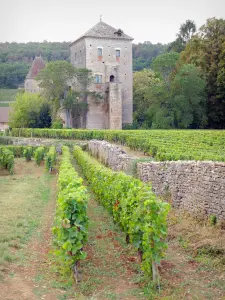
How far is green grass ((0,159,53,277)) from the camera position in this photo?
1028 centimetres

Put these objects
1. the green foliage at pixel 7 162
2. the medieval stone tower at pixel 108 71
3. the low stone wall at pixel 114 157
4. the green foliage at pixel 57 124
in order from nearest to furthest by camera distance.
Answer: the low stone wall at pixel 114 157 → the green foliage at pixel 7 162 → the green foliage at pixel 57 124 → the medieval stone tower at pixel 108 71

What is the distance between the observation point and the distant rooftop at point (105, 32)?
59.2 meters

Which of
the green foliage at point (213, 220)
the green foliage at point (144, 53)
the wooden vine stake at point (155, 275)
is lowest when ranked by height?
the wooden vine stake at point (155, 275)

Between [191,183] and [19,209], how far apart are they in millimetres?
5828

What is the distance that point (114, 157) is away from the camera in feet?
81.0

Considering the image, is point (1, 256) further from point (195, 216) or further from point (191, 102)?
point (191, 102)

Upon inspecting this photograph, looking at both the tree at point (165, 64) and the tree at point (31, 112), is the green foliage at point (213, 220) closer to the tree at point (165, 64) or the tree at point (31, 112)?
the tree at point (165, 64)

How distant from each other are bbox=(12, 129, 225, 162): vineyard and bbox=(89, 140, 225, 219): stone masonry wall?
2820 mm

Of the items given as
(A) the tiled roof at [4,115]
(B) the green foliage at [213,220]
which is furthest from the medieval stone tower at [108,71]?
(B) the green foliage at [213,220]

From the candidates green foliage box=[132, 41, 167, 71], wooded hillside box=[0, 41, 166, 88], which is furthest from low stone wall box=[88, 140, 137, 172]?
wooded hillside box=[0, 41, 166, 88]

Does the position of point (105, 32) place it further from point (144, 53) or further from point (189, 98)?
point (144, 53)

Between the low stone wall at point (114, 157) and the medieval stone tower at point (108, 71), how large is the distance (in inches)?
907

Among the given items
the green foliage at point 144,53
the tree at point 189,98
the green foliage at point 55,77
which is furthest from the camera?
the green foliage at point 144,53

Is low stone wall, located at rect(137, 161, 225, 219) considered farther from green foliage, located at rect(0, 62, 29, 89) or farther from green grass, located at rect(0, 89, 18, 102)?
green foliage, located at rect(0, 62, 29, 89)
